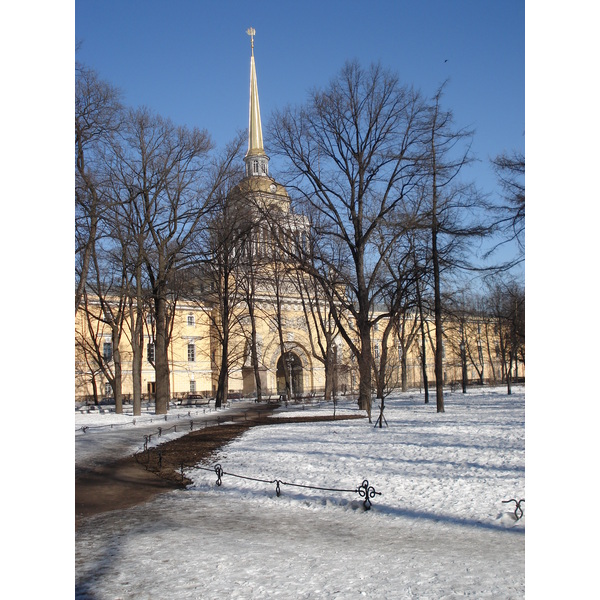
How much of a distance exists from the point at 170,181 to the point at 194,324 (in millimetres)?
26406

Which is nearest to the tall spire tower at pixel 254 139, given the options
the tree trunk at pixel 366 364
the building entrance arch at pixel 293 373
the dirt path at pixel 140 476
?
the building entrance arch at pixel 293 373

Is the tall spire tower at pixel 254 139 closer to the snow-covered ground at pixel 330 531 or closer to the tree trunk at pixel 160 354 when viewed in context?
the tree trunk at pixel 160 354

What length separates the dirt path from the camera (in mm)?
10141

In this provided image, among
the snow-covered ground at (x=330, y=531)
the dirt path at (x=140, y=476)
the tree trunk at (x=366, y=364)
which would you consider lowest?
the dirt path at (x=140, y=476)

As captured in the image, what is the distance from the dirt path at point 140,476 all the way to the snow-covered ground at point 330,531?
0.51 metres

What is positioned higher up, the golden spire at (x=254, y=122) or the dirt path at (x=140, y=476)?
the golden spire at (x=254, y=122)

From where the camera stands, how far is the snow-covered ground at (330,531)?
5719 mm

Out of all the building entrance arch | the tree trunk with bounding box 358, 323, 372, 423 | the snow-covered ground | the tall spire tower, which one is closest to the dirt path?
the snow-covered ground

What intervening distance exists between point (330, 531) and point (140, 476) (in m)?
5.99

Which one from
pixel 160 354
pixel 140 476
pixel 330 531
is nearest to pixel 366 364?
pixel 140 476

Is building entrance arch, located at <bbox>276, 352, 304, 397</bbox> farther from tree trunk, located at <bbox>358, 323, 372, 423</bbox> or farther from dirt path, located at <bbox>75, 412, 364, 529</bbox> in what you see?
dirt path, located at <bbox>75, 412, 364, 529</bbox>

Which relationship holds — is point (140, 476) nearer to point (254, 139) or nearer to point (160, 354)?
point (160, 354)
